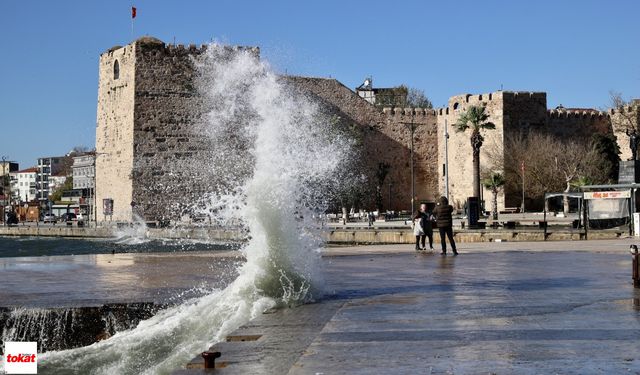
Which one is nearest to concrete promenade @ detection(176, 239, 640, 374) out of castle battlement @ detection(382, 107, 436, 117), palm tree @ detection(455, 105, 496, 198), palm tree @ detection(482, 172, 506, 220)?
palm tree @ detection(455, 105, 496, 198)

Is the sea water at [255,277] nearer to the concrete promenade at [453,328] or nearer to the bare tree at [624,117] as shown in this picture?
the concrete promenade at [453,328]

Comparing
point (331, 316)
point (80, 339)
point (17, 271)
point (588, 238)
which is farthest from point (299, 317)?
point (588, 238)

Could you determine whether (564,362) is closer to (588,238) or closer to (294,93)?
(588,238)

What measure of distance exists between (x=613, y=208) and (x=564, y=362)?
22537 mm

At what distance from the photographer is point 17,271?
615 inches

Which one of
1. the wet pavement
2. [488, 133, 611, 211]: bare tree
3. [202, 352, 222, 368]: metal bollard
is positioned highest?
[488, 133, 611, 211]: bare tree

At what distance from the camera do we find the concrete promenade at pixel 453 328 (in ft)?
19.7

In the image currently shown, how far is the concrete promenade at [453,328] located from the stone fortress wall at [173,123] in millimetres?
33273

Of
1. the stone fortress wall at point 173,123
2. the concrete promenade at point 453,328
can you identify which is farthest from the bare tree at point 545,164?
the concrete promenade at point 453,328

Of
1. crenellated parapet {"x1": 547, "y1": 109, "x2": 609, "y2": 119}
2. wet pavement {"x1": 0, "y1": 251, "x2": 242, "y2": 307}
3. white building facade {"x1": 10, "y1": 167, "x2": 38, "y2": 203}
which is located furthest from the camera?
white building facade {"x1": 10, "y1": 167, "x2": 38, "y2": 203}

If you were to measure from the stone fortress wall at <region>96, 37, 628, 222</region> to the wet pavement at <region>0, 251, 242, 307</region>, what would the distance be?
2595 centimetres

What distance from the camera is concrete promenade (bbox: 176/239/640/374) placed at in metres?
6.01

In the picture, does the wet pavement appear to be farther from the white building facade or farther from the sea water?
the white building facade

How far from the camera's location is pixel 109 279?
44.0 feet
